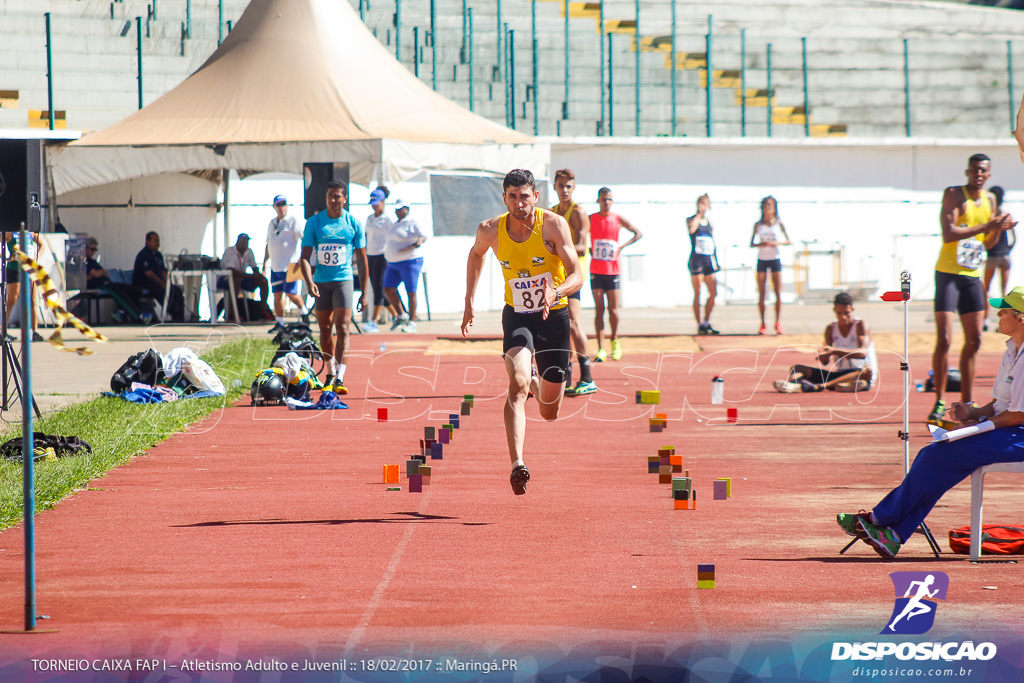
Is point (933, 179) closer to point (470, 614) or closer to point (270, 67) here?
point (270, 67)

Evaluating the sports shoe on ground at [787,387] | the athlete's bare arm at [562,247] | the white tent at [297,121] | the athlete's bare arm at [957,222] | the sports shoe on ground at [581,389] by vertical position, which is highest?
the white tent at [297,121]

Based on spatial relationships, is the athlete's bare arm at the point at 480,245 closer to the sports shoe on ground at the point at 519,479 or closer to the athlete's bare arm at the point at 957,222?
the sports shoe on ground at the point at 519,479

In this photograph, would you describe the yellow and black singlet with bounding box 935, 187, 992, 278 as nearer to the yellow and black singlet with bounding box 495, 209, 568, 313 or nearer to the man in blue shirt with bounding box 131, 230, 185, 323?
the yellow and black singlet with bounding box 495, 209, 568, 313

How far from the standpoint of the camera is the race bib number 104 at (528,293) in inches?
321

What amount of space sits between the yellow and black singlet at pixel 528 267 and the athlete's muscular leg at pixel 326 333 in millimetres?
5373

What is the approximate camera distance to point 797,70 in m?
32.4

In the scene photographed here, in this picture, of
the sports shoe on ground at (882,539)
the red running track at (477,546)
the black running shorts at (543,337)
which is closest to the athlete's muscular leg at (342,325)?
the red running track at (477,546)

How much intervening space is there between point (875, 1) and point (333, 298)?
27.5 m

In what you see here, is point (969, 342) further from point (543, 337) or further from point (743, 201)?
point (743, 201)

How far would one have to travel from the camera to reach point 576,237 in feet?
40.6

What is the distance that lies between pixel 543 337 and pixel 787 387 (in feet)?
20.3

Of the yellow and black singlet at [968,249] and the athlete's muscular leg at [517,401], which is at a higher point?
the yellow and black singlet at [968,249]

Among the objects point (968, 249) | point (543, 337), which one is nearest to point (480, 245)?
point (543, 337)

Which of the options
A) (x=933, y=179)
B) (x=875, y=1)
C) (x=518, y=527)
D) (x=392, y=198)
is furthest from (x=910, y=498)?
(x=875, y=1)
